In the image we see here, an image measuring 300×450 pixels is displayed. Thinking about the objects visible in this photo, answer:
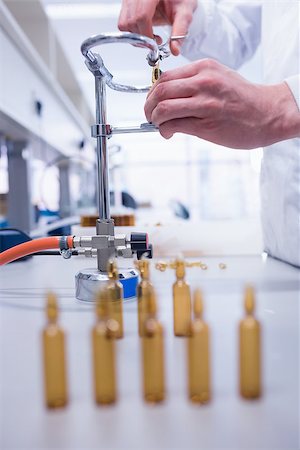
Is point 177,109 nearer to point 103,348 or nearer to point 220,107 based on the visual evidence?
point 220,107

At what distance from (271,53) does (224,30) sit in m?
0.17

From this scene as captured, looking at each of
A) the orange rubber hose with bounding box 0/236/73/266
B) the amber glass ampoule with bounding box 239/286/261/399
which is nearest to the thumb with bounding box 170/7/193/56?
the orange rubber hose with bounding box 0/236/73/266

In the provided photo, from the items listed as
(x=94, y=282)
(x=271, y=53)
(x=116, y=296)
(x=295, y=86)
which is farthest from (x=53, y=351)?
(x=271, y=53)

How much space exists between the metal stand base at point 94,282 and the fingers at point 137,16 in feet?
1.20

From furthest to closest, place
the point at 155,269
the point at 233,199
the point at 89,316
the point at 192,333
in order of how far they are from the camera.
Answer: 1. the point at 233,199
2. the point at 155,269
3. the point at 89,316
4. the point at 192,333

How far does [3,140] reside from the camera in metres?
1.53

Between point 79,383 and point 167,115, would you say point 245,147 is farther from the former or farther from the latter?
point 79,383

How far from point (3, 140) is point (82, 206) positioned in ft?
4.98

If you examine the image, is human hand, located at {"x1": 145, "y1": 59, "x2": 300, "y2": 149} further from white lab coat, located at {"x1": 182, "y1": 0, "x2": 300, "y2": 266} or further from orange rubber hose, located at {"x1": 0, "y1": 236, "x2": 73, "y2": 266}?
orange rubber hose, located at {"x1": 0, "y1": 236, "x2": 73, "y2": 266}

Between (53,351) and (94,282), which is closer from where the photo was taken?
(53,351)

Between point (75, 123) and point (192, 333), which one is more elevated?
point (75, 123)

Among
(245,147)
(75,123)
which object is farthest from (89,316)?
(75,123)

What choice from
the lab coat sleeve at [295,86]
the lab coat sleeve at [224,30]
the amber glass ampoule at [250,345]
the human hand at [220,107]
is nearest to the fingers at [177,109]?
the human hand at [220,107]

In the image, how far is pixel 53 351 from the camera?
0.76 ft
